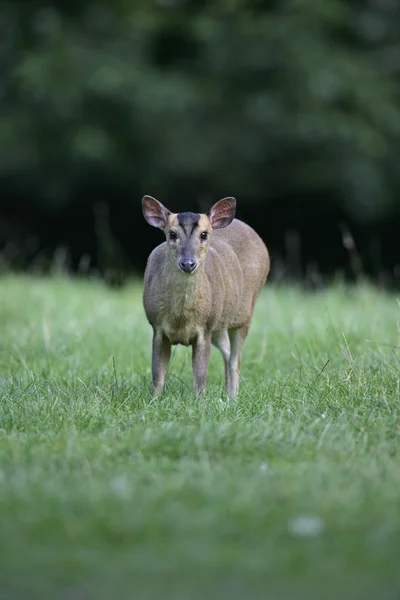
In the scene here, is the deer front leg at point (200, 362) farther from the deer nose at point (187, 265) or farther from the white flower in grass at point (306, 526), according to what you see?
the white flower in grass at point (306, 526)

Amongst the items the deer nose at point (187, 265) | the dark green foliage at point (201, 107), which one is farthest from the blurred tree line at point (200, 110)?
the deer nose at point (187, 265)

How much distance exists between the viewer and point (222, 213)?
6.92 metres

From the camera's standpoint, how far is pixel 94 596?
11.4 feet

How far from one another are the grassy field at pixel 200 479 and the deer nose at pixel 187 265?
0.72 metres

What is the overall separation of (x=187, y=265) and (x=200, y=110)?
10690 millimetres

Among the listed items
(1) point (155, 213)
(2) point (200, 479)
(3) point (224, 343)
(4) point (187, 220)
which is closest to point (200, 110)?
(3) point (224, 343)

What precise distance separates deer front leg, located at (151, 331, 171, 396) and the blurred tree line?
930 centimetres

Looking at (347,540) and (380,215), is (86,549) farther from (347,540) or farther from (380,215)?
(380,215)

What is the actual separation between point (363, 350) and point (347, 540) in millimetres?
4127

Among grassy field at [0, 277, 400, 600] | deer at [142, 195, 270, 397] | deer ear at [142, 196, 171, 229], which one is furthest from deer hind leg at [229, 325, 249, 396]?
deer ear at [142, 196, 171, 229]

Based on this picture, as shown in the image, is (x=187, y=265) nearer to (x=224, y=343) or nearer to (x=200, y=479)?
(x=224, y=343)

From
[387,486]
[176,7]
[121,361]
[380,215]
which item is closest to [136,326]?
[121,361]

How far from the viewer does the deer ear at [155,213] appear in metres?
6.81

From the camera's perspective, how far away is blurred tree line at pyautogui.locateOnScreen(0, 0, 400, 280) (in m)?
16.3
